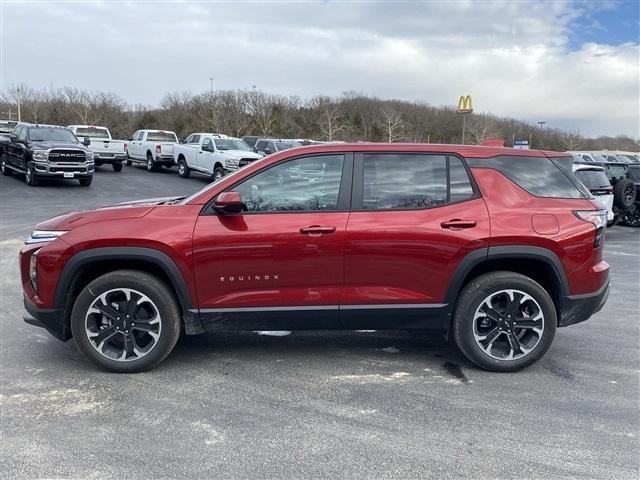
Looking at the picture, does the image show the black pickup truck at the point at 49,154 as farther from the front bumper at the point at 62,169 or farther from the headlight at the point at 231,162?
the headlight at the point at 231,162

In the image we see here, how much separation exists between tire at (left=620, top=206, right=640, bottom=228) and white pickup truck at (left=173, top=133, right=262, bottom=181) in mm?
12232

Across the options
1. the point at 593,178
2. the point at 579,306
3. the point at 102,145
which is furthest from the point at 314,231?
the point at 102,145

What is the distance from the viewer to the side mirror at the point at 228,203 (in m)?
4.01

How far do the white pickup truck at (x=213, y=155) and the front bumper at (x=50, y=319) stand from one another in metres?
15.5

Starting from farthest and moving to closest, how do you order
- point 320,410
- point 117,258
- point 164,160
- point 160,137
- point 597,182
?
point 160,137, point 164,160, point 597,182, point 117,258, point 320,410

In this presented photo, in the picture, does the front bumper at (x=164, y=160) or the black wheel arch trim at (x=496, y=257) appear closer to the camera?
the black wheel arch trim at (x=496, y=257)

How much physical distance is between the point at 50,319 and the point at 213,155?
18.0 metres

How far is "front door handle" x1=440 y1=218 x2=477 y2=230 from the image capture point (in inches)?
165

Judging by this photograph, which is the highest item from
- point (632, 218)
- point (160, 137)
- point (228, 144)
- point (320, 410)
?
Answer: point (160, 137)

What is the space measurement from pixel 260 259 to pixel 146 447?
1.52 m

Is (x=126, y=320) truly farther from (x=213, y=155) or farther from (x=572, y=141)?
(x=572, y=141)

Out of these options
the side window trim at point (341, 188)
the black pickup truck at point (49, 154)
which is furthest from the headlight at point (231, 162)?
the side window trim at point (341, 188)

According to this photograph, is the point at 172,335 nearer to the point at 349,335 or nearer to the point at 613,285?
the point at 349,335

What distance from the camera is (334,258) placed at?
4133 millimetres
